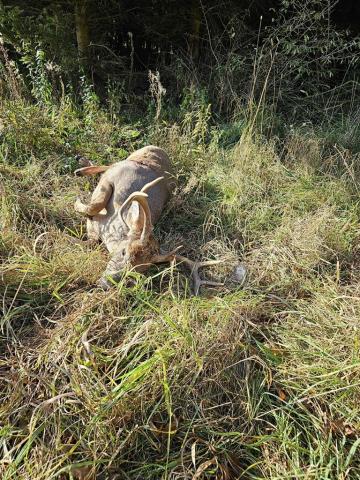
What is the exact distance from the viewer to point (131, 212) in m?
3.00

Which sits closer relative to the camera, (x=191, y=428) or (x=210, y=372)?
(x=191, y=428)

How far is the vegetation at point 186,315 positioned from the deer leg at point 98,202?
0.19m

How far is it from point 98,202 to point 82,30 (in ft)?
9.35

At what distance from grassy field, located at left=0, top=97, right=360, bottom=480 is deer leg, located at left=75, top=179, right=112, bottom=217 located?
0.21 m

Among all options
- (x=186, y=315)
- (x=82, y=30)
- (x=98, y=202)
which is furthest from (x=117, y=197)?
(x=82, y=30)

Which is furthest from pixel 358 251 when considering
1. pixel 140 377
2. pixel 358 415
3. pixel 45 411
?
pixel 45 411

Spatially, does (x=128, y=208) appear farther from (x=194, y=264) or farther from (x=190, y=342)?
(x=190, y=342)

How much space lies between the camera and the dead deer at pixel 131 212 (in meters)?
2.76

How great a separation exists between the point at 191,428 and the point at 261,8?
208 inches

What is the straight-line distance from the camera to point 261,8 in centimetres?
562

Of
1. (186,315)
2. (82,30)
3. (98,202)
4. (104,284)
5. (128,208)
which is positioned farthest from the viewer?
(82,30)

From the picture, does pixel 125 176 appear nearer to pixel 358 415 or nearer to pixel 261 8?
pixel 358 415

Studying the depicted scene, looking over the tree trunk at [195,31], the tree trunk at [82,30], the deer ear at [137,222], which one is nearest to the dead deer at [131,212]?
the deer ear at [137,222]

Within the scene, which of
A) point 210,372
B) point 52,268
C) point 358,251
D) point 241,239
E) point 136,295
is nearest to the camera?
point 210,372
